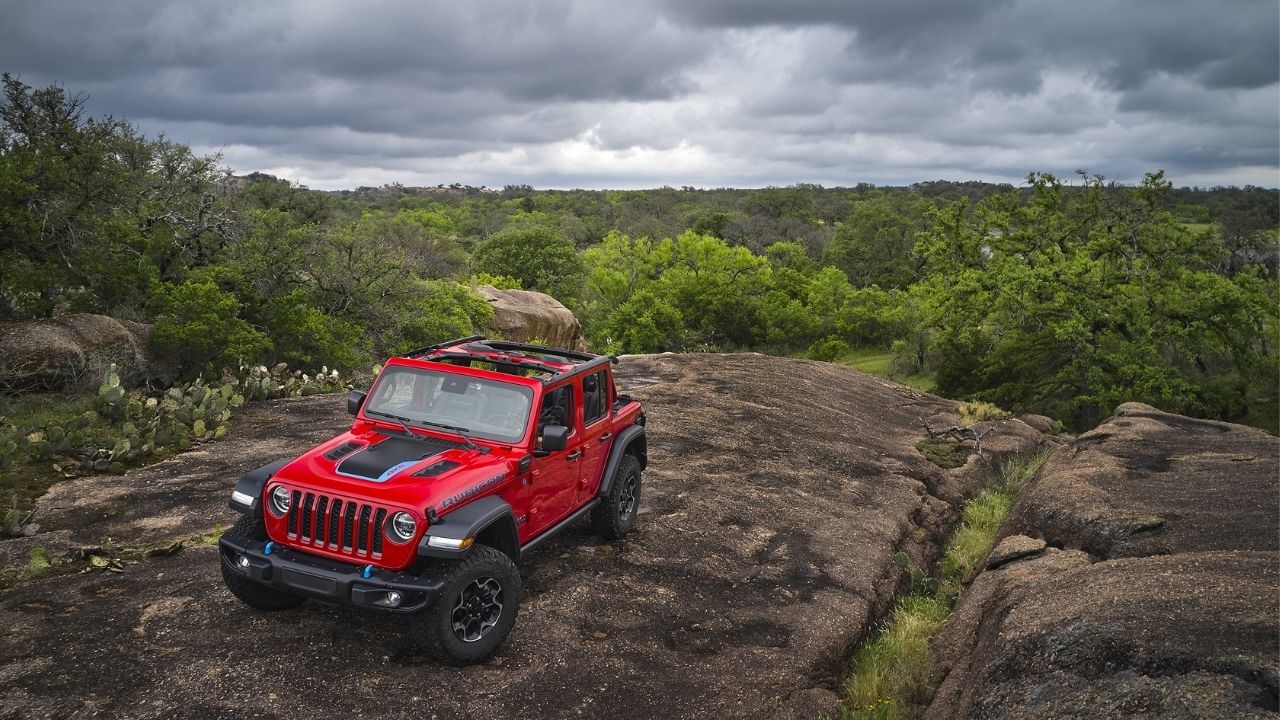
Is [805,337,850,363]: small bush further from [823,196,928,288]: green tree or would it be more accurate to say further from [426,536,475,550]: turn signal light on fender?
[426,536,475,550]: turn signal light on fender

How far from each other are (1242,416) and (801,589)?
25.7 m

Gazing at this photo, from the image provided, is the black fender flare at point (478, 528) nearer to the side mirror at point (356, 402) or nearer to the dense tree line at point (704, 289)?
the side mirror at point (356, 402)

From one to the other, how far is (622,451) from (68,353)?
37.1 ft

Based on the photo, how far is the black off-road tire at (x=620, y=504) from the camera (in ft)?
29.1

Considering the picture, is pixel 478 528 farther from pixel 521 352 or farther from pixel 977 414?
pixel 977 414

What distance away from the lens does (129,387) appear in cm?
1557

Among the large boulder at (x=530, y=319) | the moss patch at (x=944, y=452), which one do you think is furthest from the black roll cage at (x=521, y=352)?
the large boulder at (x=530, y=319)

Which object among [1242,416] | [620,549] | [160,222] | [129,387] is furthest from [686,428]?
[1242,416]

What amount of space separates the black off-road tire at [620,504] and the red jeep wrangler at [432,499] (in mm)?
438

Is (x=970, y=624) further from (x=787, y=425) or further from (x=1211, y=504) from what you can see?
A: (x=787, y=425)

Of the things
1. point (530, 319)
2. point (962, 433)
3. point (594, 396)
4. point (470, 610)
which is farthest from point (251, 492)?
point (530, 319)

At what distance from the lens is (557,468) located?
7754 mm

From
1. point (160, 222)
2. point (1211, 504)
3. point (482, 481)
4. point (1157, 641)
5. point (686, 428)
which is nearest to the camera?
point (1157, 641)

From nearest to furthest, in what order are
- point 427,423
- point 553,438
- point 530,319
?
point 553,438
point 427,423
point 530,319
